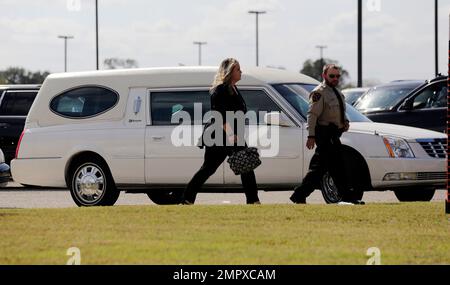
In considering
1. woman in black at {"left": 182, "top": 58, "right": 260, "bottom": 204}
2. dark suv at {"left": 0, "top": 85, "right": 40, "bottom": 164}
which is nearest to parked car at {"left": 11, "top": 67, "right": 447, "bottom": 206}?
woman in black at {"left": 182, "top": 58, "right": 260, "bottom": 204}

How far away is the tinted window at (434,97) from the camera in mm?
22031

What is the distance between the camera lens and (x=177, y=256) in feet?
29.8

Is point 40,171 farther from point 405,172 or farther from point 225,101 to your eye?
point 405,172

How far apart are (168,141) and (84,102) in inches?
57.5

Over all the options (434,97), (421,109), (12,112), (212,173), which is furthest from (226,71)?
(12,112)

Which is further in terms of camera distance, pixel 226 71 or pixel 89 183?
pixel 89 183

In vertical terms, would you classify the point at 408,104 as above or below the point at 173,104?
below

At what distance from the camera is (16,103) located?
75.9 ft

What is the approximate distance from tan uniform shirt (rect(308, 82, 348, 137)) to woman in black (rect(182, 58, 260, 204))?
0.80 metres

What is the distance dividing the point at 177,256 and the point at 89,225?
2.27 meters

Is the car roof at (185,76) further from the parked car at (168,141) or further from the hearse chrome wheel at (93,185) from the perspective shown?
the hearse chrome wheel at (93,185)

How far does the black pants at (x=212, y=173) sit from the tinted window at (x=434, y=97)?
8900 mm
